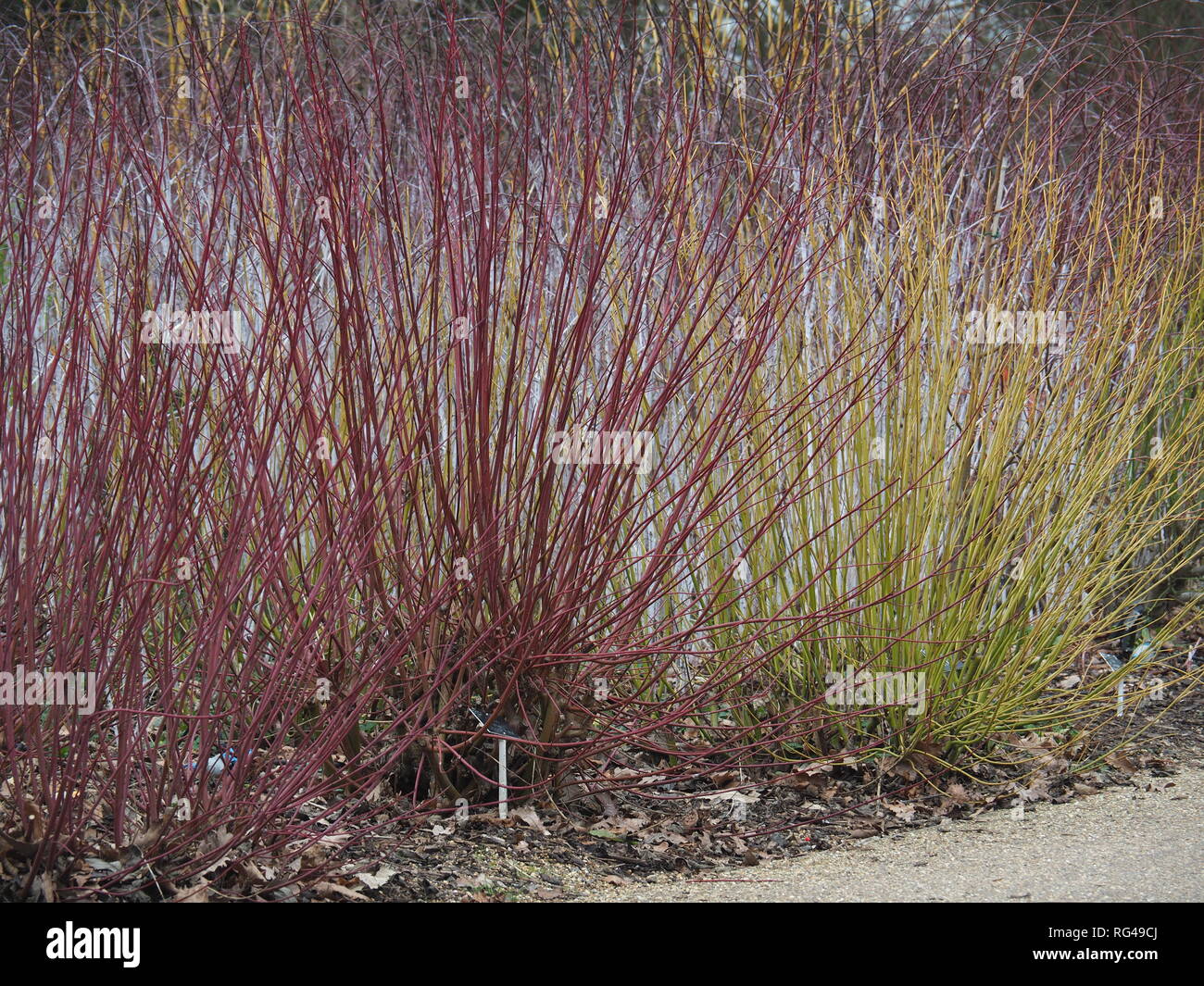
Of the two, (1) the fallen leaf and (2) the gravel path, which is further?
(2) the gravel path

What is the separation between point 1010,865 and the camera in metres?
3.51

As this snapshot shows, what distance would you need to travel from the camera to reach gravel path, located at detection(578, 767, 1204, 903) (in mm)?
3264

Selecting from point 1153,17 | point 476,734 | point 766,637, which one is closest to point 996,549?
point 766,637

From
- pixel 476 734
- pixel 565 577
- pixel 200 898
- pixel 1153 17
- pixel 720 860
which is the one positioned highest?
pixel 1153 17

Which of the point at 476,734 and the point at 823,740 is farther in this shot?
the point at 823,740

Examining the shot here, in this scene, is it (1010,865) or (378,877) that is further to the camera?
(1010,865)

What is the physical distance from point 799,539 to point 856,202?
1.20m

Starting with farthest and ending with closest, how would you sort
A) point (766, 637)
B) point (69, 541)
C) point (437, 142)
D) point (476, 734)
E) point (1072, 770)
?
point (1072, 770) < point (766, 637) < point (476, 734) < point (437, 142) < point (69, 541)

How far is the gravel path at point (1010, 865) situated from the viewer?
10.7 feet

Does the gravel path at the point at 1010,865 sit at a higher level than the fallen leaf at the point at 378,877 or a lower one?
lower

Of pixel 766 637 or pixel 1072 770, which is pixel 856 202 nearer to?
pixel 766 637

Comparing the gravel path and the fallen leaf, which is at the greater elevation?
the fallen leaf

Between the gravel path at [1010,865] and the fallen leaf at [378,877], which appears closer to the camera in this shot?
the fallen leaf at [378,877]

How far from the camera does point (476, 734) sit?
3.35 meters
